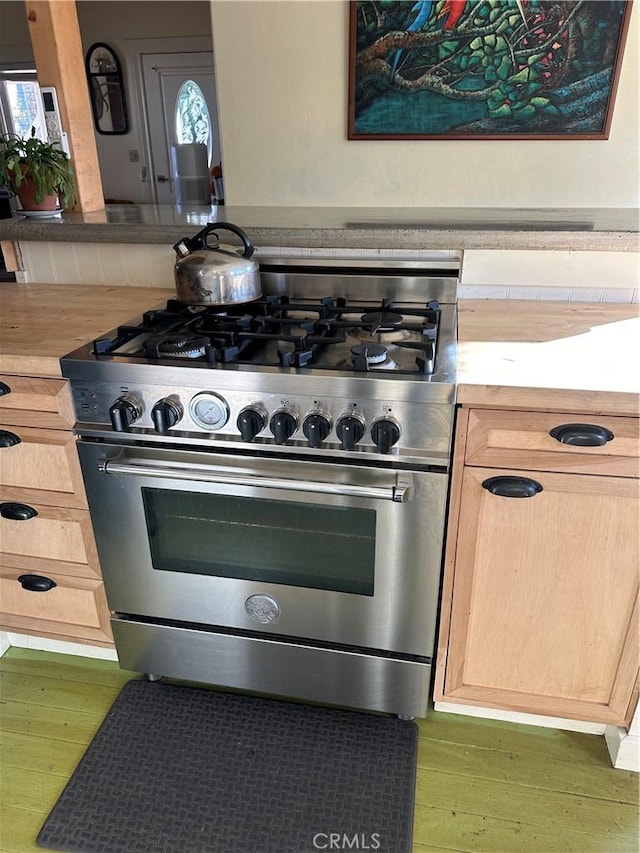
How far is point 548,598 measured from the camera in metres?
1.22

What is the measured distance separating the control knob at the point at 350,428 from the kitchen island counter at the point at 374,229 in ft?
2.29

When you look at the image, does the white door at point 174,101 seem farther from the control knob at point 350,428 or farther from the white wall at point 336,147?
the control knob at point 350,428

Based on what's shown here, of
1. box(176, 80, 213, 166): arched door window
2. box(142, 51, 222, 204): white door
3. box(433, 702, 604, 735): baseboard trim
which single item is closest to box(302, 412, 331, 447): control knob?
box(433, 702, 604, 735): baseboard trim

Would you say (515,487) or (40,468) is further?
(40,468)

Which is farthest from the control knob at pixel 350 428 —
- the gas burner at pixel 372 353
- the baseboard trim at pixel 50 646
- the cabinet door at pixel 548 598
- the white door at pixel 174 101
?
the white door at pixel 174 101

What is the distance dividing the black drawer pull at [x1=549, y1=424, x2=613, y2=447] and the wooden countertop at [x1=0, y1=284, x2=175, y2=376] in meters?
1.01

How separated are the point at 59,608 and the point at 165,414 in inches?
29.0

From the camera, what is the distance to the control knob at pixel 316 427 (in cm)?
110

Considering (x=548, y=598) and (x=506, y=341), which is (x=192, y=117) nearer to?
(x=506, y=341)

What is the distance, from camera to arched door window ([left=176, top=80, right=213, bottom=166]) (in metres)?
4.79

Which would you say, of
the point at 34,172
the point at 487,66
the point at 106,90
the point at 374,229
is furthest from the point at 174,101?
the point at 374,229

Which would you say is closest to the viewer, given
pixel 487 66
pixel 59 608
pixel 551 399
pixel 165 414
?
pixel 551 399

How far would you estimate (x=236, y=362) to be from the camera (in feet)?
3.77

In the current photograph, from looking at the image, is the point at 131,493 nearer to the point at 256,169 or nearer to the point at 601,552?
the point at 601,552
